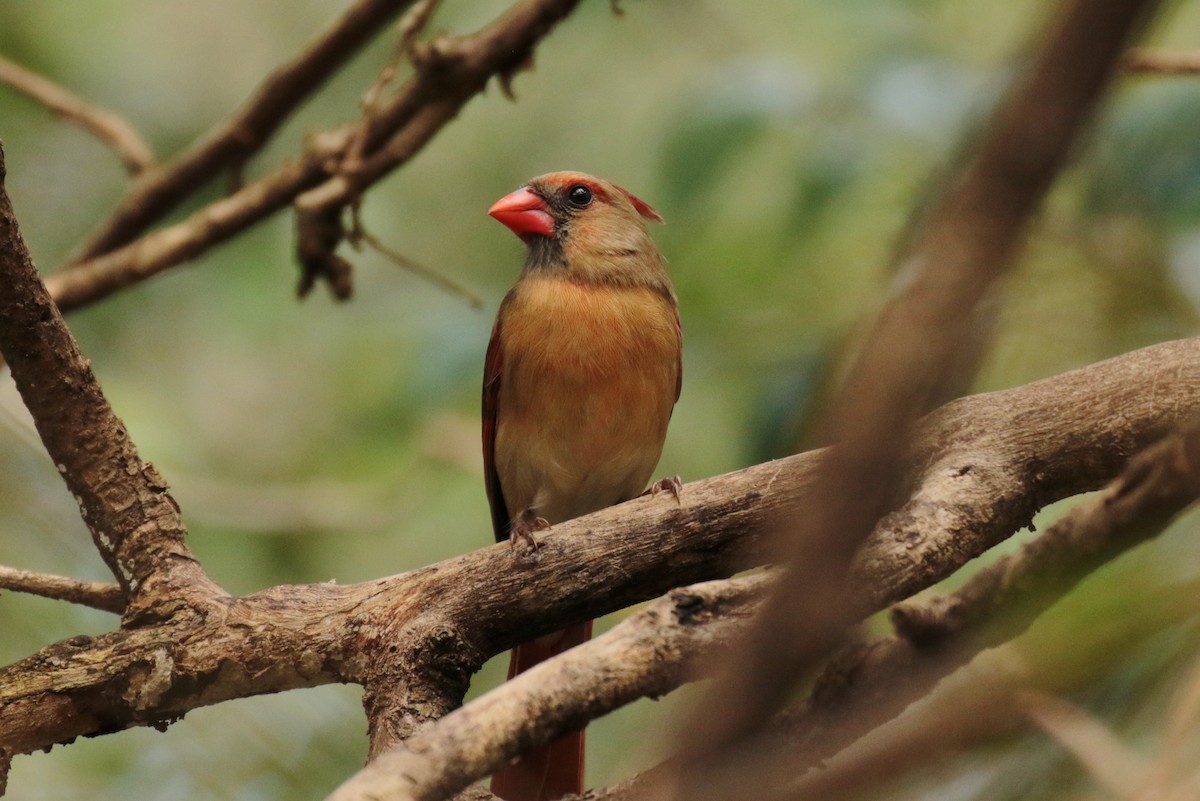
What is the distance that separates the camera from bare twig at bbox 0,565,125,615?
8.17 ft

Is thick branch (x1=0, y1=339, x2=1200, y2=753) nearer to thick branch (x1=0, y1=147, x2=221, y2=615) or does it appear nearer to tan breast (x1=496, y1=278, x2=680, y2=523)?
thick branch (x1=0, y1=147, x2=221, y2=615)

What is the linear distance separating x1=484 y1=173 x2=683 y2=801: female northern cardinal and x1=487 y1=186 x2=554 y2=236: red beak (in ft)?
0.34

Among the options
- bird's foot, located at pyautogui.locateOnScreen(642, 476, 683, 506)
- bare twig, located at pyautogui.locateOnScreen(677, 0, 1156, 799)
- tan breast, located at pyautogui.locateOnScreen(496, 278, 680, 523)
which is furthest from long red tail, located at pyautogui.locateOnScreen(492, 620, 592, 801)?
bare twig, located at pyautogui.locateOnScreen(677, 0, 1156, 799)

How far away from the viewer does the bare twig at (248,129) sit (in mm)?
3947

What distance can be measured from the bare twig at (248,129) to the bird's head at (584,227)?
2.19 feet

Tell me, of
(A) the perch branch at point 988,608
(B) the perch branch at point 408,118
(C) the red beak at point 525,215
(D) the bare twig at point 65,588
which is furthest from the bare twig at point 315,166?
(A) the perch branch at point 988,608

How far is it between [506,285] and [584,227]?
6.79 feet

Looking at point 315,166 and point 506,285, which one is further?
point 506,285

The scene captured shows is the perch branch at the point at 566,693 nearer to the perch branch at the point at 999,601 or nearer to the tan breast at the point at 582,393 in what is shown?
A: the perch branch at the point at 999,601

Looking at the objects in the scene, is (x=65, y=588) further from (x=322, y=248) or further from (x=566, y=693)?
(x=322, y=248)

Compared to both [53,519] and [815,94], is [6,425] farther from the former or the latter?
[815,94]

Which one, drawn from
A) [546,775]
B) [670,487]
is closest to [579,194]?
[670,487]

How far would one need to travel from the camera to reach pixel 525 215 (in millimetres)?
4051

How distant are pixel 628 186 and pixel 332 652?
170 inches
